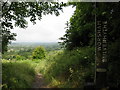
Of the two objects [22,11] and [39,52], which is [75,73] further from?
[39,52]

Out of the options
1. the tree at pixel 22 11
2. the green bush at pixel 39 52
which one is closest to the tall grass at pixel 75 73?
the tree at pixel 22 11

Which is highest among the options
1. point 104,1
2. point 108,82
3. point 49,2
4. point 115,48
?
point 49,2

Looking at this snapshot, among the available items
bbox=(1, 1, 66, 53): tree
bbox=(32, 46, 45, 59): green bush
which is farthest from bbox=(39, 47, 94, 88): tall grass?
bbox=(32, 46, 45, 59): green bush

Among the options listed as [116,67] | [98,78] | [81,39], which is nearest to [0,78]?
[98,78]

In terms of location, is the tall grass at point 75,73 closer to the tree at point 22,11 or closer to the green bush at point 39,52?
the tree at point 22,11

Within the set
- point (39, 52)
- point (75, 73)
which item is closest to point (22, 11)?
point (75, 73)

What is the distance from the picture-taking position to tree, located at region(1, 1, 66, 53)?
9.04m

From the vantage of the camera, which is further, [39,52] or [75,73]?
[39,52]

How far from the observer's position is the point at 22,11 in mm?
9625

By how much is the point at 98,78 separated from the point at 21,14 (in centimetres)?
552

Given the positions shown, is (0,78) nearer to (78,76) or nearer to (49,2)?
(78,76)

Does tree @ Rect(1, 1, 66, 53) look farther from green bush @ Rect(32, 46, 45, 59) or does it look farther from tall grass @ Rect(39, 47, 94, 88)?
green bush @ Rect(32, 46, 45, 59)

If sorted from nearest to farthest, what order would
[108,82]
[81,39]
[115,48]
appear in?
[108,82] < [115,48] < [81,39]

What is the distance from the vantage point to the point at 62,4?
9.70 m
